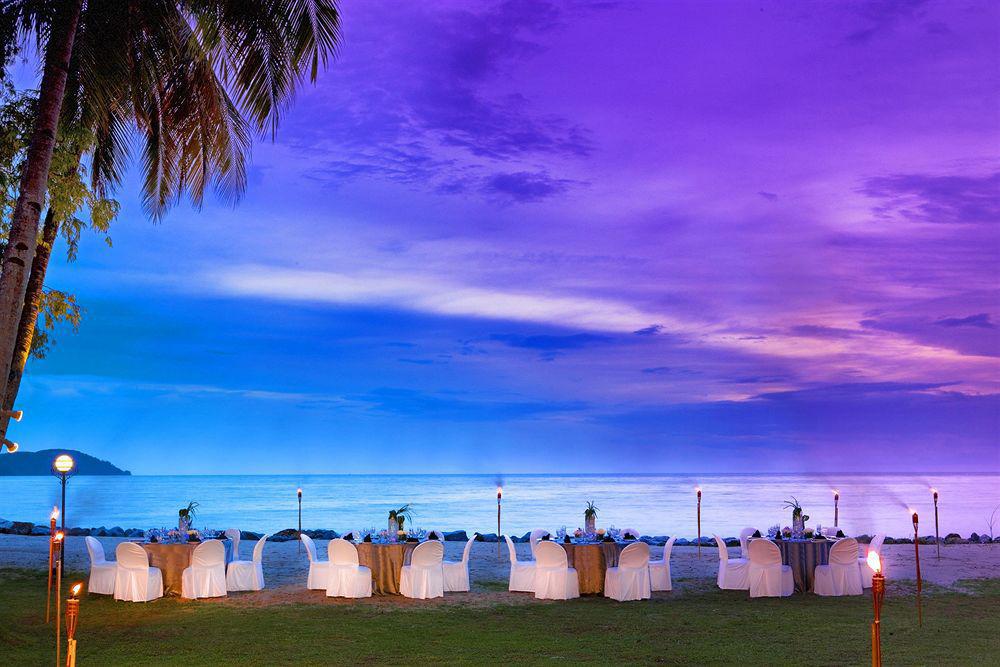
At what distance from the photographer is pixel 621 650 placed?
9211 mm

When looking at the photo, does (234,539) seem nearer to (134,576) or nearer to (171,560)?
(171,560)

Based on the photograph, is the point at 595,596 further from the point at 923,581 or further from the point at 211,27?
the point at 211,27

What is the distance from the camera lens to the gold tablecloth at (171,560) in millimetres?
12750

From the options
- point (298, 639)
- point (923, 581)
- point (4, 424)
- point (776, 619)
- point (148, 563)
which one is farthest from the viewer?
point (923, 581)

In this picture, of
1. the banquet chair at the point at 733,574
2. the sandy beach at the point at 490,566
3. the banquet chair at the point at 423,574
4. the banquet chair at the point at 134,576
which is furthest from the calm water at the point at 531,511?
the banquet chair at the point at 134,576

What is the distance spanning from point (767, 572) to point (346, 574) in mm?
5591

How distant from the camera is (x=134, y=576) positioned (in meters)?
12.4

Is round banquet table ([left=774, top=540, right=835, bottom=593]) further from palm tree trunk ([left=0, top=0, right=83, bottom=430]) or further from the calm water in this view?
the calm water

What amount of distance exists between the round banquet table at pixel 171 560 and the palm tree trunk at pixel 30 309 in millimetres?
3284

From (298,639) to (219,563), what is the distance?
10.9 ft

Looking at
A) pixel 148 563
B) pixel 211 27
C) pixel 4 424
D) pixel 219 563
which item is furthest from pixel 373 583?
pixel 211 27

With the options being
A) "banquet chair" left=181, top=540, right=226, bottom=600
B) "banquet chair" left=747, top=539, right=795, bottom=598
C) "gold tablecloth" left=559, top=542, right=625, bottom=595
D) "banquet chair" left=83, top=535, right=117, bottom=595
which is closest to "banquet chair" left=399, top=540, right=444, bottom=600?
"gold tablecloth" left=559, top=542, right=625, bottom=595

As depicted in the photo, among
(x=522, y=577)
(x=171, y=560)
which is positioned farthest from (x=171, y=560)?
(x=522, y=577)

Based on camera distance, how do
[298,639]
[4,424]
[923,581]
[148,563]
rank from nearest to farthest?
1. [4,424]
2. [298,639]
3. [148,563]
4. [923,581]
